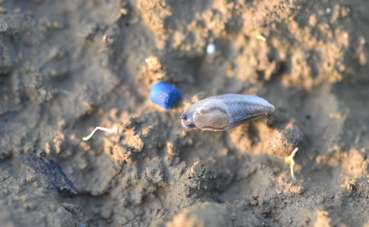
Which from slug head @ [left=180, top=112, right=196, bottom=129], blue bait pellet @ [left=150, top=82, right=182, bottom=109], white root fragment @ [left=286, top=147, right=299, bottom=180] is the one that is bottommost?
white root fragment @ [left=286, top=147, right=299, bottom=180]

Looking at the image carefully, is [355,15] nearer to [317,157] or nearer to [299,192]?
[317,157]

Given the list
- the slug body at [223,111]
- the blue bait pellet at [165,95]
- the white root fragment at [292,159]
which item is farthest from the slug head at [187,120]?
the white root fragment at [292,159]

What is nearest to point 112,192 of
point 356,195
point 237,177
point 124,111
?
point 124,111

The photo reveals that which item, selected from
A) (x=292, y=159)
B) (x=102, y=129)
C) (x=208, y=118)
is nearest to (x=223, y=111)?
(x=208, y=118)

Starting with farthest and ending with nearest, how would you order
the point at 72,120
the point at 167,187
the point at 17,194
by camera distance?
the point at 72,120 < the point at 167,187 < the point at 17,194

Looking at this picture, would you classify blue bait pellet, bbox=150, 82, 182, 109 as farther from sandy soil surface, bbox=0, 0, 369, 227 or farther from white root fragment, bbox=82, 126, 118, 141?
white root fragment, bbox=82, 126, 118, 141

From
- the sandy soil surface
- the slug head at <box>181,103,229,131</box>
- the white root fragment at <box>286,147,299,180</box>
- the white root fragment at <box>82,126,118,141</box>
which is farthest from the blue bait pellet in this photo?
the white root fragment at <box>286,147,299,180</box>

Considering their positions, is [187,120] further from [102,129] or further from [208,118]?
[102,129]
